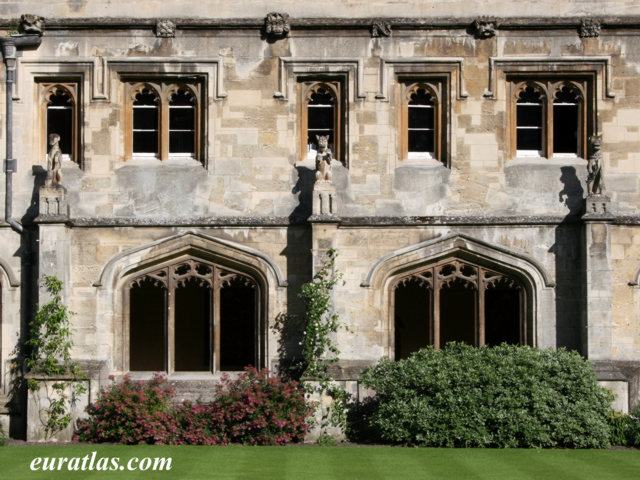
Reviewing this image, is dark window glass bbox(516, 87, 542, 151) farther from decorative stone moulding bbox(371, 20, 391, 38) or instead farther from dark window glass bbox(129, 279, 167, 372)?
dark window glass bbox(129, 279, 167, 372)

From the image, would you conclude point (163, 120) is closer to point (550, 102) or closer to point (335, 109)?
point (335, 109)

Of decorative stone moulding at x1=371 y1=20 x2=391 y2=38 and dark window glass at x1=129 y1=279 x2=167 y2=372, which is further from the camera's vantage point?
dark window glass at x1=129 y1=279 x2=167 y2=372

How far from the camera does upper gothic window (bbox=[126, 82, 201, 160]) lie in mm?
19266

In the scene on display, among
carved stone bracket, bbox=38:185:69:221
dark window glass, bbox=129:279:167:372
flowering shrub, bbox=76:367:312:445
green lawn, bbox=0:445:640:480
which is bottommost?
green lawn, bbox=0:445:640:480

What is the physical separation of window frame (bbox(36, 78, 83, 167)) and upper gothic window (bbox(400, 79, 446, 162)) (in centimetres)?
545

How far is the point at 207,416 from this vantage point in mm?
17594

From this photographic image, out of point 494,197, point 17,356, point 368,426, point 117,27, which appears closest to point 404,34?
point 494,197

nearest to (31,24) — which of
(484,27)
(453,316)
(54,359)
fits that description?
(54,359)

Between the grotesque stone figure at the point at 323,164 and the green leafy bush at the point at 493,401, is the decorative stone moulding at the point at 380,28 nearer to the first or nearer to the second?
the grotesque stone figure at the point at 323,164

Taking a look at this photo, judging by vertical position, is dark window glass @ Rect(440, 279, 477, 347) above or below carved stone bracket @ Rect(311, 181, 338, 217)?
below

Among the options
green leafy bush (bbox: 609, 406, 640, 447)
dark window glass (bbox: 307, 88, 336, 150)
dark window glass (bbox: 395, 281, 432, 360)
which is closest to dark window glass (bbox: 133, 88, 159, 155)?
dark window glass (bbox: 307, 88, 336, 150)

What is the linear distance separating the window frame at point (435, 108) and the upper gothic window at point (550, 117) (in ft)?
3.85

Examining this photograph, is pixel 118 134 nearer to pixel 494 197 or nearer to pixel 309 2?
pixel 309 2

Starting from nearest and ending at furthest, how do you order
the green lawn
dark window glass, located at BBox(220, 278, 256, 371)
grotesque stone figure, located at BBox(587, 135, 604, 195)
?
the green lawn
grotesque stone figure, located at BBox(587, 135, 604, 195)
dark window glass, located at BBox(220, 278, 256, 371)
